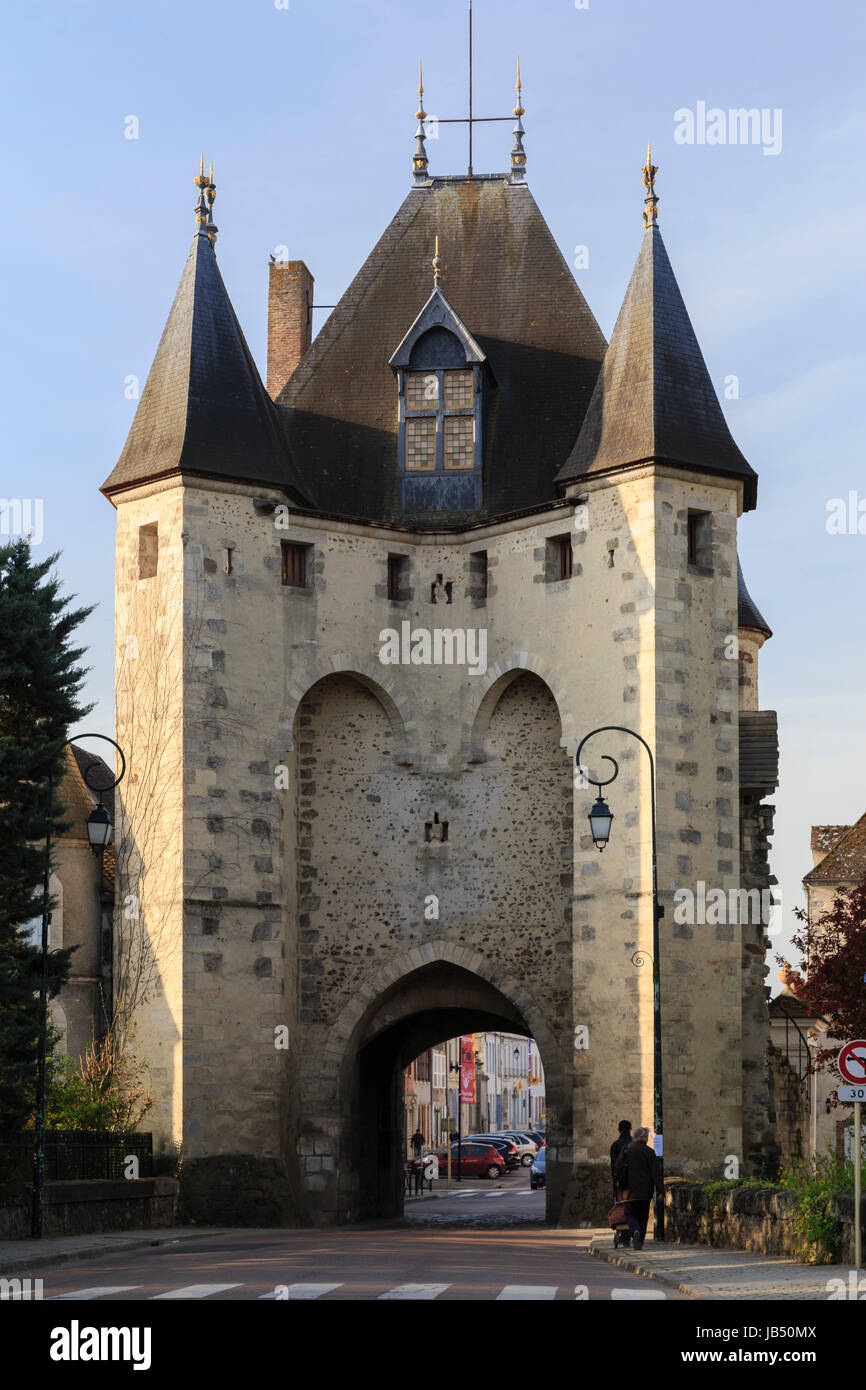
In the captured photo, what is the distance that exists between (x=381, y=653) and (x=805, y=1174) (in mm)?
13224

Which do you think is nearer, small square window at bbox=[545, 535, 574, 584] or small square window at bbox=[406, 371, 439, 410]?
small square window at bbox=[545, 535, 574, 584]

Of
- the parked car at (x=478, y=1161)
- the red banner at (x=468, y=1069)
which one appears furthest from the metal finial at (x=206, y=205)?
the red banner at (x=468, y=1069)

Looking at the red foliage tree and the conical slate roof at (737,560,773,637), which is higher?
the conical slate roof at (737,560,773,637)

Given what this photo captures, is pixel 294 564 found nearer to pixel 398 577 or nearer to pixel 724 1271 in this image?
pixel 398 577

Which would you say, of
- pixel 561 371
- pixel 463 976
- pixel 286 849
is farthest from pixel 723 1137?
pixel 561 371

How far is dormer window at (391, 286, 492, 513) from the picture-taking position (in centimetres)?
3094

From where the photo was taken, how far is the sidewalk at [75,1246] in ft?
57.8

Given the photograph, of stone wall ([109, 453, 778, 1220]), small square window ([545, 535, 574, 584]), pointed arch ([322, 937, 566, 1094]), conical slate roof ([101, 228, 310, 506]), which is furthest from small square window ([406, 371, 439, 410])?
pointed arch ([322, 937, 566, 1094])

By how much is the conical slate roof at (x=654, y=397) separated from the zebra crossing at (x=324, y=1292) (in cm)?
1499

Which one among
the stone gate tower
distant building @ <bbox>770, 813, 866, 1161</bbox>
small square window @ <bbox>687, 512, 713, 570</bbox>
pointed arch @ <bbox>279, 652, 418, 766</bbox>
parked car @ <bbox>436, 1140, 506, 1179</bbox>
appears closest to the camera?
the stone gate tower

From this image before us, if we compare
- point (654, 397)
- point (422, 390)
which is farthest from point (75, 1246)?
point (422, 390)

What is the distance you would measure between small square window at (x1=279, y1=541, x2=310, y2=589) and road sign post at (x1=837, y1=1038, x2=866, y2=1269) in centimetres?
1481

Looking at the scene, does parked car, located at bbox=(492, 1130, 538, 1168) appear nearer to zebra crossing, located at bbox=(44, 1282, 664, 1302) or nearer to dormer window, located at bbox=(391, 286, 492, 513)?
dormer window, located at bbox=(391, 286, 492, 513)

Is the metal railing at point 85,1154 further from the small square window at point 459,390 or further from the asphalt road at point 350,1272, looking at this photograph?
the small square window at point 459,390
